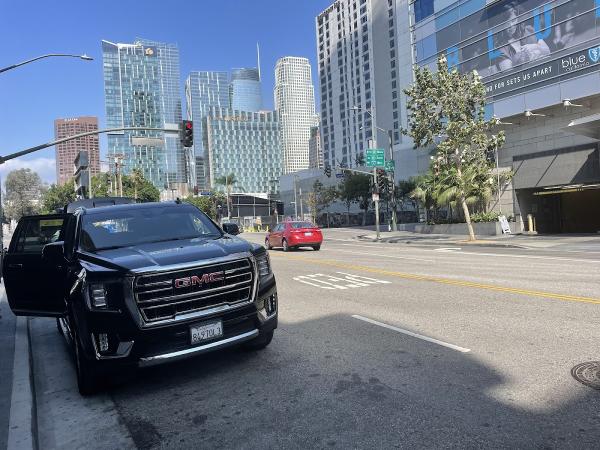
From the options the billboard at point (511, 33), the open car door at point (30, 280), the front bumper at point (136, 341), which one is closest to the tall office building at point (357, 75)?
the billboard at point (511, 33)

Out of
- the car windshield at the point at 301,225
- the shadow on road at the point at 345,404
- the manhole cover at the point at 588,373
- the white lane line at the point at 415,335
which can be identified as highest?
the car windshield at the point at 301,225

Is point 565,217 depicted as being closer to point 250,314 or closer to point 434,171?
point 434,171

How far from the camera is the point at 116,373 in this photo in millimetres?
4734

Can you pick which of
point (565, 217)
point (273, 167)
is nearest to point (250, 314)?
point (565, 217)

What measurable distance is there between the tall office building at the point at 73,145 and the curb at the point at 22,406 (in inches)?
3885

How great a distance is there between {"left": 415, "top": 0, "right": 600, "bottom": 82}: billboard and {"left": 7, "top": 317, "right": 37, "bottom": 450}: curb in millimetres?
32655

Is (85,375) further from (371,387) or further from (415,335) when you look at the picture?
(415,335)

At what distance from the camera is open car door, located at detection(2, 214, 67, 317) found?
7.19 metres

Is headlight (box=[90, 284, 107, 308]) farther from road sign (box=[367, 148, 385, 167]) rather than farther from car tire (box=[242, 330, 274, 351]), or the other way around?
road sign (box=[367, 148, 385, 167])

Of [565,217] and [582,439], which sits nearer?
[582,439]

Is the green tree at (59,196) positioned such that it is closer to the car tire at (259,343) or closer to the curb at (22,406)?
the curb at (22,406)

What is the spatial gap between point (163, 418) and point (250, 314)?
4.51ft

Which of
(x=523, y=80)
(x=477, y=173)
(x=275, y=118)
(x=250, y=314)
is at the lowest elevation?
(x=250, y=314)

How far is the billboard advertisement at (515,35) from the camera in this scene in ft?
96.1
